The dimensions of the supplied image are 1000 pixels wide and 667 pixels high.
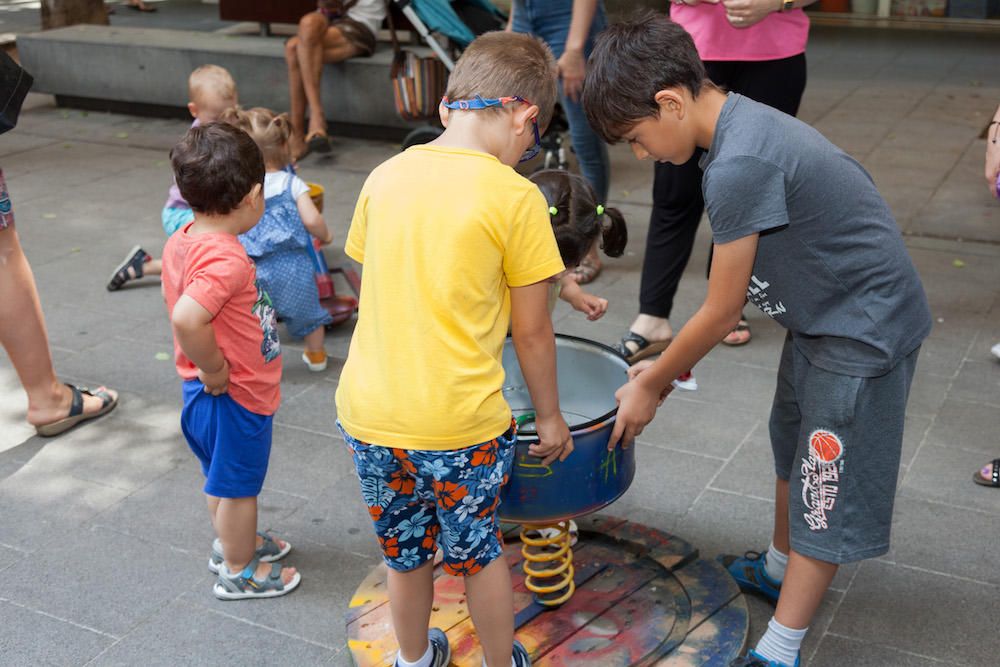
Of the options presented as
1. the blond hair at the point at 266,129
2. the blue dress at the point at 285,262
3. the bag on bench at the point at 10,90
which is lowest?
the blue dress at the point at 285,262

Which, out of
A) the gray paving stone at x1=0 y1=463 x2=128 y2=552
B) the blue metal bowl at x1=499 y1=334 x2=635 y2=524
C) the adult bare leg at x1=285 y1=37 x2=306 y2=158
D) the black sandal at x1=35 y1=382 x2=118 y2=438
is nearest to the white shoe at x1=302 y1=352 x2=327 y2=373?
the black sandal at x1=35 y1=382 x2=118 y2=438

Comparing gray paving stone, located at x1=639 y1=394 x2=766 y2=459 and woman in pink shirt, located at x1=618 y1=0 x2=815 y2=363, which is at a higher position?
woman in pink shirt, located at x1=618 y1=0 x2=815 y2=363

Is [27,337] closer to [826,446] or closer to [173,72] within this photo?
[826,446]

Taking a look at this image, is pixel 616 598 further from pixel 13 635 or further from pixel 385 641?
pixel 13 635

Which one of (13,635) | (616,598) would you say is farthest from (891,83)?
(13,635)

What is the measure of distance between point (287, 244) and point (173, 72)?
523 cm

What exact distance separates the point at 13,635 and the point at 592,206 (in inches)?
73.0

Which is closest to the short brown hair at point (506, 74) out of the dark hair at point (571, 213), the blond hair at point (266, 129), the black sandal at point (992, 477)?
the dark hair at point (571, 213)

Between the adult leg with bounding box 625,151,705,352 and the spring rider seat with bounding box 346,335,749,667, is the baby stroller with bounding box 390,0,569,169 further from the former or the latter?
the spring rider seat with bounding box 346,335,749,667

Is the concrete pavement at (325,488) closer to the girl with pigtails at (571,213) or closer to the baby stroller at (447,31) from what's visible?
the baby stroller at (447,31)

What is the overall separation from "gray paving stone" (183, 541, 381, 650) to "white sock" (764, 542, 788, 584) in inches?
42.7

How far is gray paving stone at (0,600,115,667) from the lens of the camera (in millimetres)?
2826

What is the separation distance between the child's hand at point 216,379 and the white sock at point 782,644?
1.45 metres

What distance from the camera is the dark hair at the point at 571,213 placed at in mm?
2844
